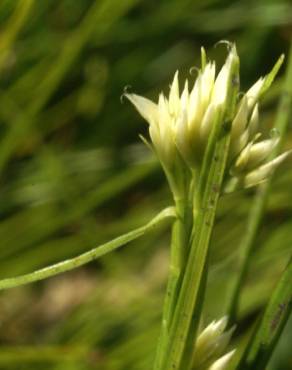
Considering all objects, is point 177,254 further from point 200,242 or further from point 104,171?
point 104,171

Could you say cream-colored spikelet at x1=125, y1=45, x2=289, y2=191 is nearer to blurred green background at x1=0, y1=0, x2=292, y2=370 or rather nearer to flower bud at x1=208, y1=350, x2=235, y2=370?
flower bud at x1=208, y1=350, x2=235, y2=370

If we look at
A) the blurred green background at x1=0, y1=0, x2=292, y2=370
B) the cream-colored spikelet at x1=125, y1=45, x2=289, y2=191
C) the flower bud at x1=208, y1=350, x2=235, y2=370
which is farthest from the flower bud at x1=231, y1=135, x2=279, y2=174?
the blurred green background at x1=0, y1=0, x2=292, y2=370

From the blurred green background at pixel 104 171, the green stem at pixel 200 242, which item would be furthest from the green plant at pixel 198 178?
the blurred green background at pixel 104 171

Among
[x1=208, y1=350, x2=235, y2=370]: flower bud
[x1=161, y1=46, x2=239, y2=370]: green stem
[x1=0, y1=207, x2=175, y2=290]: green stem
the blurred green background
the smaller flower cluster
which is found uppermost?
the blurred green background

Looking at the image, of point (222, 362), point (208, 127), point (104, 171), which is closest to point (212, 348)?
point (222, 362)

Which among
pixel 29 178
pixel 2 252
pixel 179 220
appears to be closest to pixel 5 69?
pixel 29 178

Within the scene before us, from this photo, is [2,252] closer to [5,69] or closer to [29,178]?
[29,178]

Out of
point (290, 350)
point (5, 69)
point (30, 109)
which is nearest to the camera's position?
point (30, 109)
